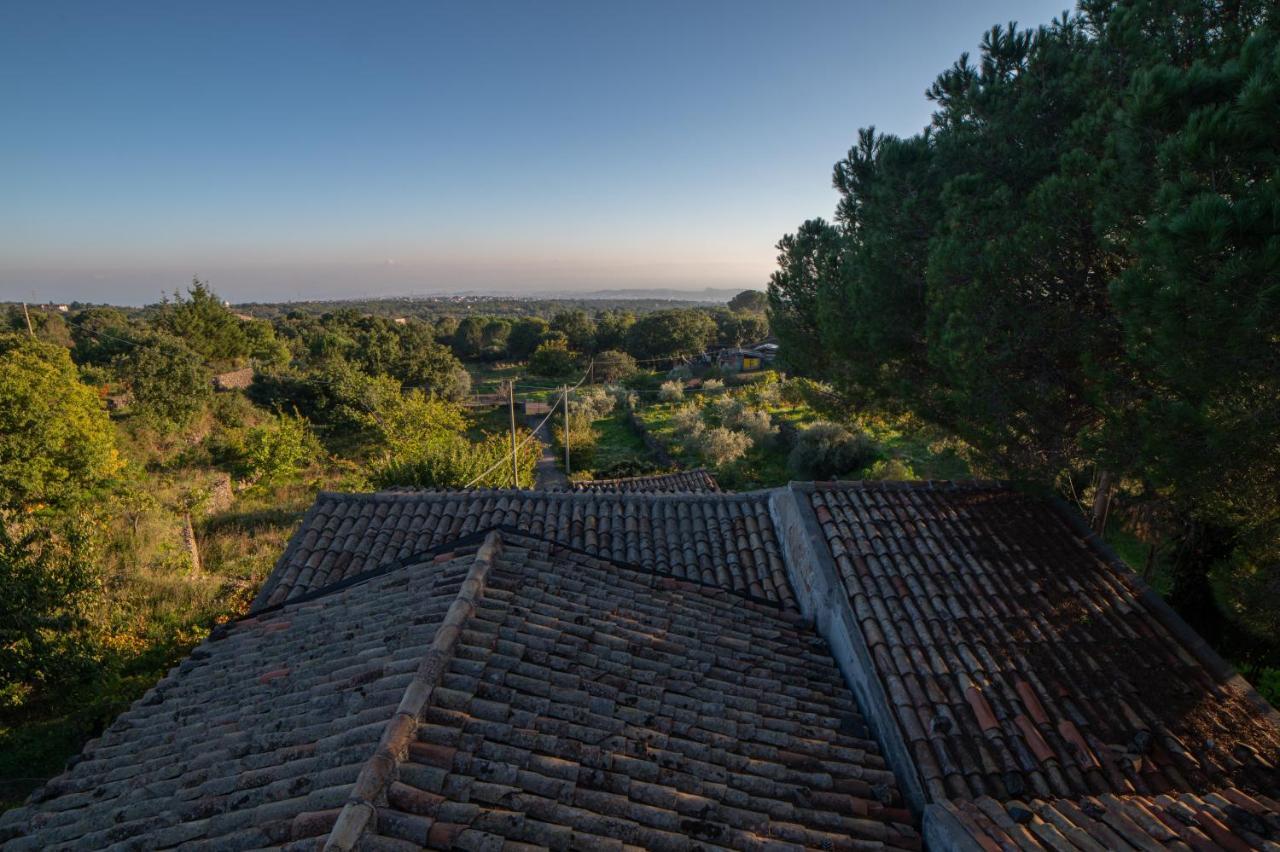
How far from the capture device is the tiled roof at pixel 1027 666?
4348 millimetres

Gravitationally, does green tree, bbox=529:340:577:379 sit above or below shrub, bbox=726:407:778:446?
above

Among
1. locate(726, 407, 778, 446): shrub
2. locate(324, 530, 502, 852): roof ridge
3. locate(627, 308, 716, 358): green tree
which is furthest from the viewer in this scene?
locate(627, 308, 716, 358): green tree

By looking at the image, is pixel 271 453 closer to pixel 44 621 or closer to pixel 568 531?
pixel 44 621

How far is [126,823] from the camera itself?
327 cm

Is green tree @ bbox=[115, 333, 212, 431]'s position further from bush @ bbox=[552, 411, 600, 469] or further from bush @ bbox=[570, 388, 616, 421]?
bush @ bbox=[570, 388, 616, 421]

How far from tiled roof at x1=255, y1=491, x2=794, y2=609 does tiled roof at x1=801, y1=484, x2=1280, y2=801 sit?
1244 mm

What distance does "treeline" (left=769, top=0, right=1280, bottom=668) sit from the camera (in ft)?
14.0

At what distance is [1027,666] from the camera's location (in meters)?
5.06

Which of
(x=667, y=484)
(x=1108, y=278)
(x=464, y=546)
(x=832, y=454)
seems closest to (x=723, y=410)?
(x=832, y=454)

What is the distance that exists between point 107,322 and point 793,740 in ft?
232

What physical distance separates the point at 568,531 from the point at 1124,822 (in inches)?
227

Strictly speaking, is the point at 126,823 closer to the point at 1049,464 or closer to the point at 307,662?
the point at 307,662

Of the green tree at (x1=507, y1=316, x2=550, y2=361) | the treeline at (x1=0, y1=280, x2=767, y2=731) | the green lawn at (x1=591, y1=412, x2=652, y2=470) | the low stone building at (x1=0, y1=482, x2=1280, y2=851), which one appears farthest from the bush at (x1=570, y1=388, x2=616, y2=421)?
the low stone building at (x1=0, y1=482, x2=1280, y2=851)

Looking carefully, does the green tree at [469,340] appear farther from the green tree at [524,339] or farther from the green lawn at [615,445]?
the green lawn at [615,445]
